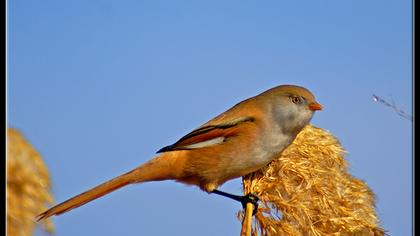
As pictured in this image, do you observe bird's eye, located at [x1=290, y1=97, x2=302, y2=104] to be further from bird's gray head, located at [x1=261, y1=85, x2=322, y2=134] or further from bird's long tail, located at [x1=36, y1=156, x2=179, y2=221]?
bird's long tail, located at [x1=36, y1=156, x2=179, y2=221]

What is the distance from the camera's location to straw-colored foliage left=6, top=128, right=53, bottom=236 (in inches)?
76.3

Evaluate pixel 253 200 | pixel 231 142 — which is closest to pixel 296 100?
pixel 231 142

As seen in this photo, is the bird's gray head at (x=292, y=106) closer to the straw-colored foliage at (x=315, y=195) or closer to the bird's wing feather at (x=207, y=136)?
the bird's wing feather at (x=207, y=136)

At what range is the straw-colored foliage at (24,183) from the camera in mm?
1938

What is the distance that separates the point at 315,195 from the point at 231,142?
1.27 m

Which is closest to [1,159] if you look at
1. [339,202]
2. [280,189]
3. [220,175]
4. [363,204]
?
[280,189]

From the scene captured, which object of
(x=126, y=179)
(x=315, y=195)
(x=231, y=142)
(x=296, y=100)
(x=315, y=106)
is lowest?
(x=315, y=195)

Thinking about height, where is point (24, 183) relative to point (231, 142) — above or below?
below

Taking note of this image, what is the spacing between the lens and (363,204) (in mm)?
3256

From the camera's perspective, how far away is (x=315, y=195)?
3.12 metres

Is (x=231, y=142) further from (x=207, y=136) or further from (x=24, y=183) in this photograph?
(x=24, y=183)

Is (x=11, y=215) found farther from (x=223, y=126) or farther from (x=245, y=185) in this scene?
(x=223, y=126)

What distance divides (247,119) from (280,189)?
1372 millimetres

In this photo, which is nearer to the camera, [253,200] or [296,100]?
[253,200]
